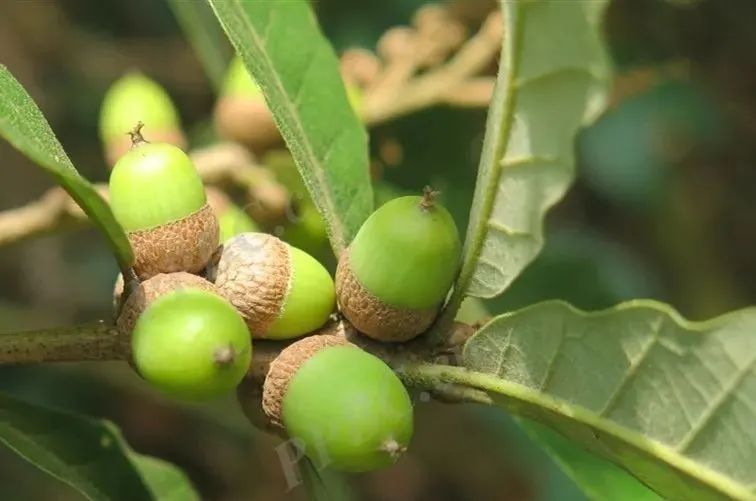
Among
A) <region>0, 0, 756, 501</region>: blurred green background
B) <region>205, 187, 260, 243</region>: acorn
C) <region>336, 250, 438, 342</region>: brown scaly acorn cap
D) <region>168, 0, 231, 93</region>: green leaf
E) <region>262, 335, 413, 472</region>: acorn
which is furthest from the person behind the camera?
<region>0, 0, 756, 501</region>: blurred green background

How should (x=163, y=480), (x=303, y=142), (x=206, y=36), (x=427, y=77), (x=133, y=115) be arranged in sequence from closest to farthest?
(x=303, y=142), (x=163, y=480), (x=133, y=115), (x=427, y=77), (x=206, y=36)

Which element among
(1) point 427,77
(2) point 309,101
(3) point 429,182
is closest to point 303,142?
(2) point 309,101

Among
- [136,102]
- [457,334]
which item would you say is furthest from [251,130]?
[457,334]

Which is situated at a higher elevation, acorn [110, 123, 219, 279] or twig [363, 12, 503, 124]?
acorn [110, 123, 219, 279]

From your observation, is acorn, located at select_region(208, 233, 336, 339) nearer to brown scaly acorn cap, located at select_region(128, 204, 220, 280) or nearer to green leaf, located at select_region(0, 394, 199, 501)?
brown scaly acorn cap, located at select_region(128, 204, 220, 280)

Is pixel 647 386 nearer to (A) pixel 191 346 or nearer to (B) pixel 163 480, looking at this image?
(A) pixel 191 346

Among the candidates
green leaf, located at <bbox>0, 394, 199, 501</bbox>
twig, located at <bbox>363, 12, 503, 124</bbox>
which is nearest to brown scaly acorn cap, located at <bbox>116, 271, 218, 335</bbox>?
green leaf, located at <bbox>0, 394, 199, 501</bbox>
